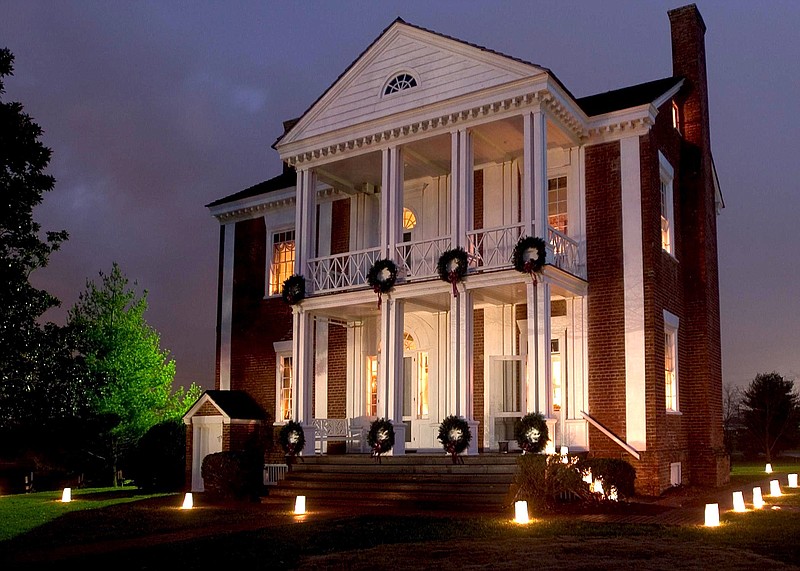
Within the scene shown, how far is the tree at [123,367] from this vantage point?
2581 centimetres

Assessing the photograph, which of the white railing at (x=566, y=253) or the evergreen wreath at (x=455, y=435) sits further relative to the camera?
the white railing at (x=566, y=253)

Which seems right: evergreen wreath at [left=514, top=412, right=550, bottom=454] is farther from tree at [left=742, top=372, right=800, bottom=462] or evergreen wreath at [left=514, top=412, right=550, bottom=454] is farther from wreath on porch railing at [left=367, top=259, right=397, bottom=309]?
tree at [left=742, top=372, right=800, bottom=462]

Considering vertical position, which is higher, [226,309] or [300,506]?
[226,309]

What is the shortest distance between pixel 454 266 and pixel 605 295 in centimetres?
324

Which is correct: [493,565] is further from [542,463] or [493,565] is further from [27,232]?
[27,232]

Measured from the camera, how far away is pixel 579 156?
1794 centimetres

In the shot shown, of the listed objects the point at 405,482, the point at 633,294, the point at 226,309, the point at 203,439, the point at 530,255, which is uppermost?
the point at 530,255

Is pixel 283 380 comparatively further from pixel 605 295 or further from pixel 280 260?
pixel 605 295

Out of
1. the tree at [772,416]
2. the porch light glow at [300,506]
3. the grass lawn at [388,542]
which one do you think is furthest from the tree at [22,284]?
the tree at [772,416]

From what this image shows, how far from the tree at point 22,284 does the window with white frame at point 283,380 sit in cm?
611

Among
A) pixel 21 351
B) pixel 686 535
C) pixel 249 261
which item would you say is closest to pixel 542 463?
pixel 686 535

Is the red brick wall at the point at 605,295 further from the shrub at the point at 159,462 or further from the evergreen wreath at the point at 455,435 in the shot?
the shrub at the point at 159,462

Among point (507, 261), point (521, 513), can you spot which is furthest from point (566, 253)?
point (521, 513)

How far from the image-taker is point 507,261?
664 inches
